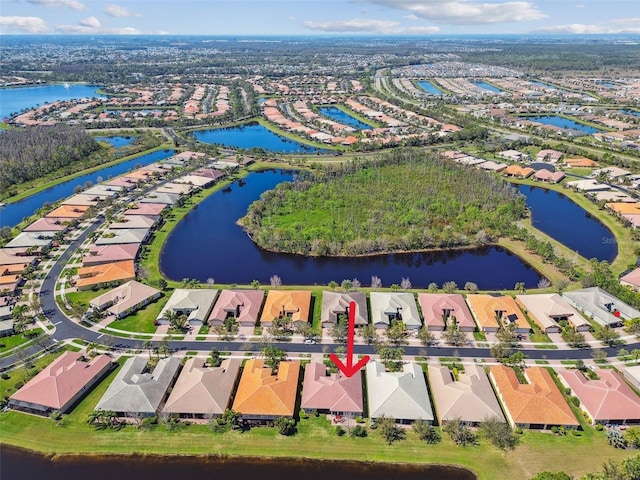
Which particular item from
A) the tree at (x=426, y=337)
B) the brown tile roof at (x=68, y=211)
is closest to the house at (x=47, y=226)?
the brown tile roof at (x=68, y=211)

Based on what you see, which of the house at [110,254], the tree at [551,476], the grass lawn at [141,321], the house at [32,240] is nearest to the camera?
the tree at [551,476]

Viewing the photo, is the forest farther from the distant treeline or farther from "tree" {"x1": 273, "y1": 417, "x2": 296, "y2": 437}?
the distant treeline

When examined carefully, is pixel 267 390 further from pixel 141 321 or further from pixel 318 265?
pixel 318 265

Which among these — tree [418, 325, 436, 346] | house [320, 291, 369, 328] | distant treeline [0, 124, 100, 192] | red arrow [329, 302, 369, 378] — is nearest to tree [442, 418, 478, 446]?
tree [418, 325, 436, 346]

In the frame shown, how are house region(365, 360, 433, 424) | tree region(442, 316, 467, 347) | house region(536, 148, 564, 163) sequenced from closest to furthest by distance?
house region(365, 360, 433, 424)
tree region(442, 316, 467, 347)
house region(536, 148, 564, 163)

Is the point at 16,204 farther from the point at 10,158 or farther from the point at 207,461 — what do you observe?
the point at 207,461

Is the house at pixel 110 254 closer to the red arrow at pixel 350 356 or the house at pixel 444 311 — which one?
the house at pixel 444 311

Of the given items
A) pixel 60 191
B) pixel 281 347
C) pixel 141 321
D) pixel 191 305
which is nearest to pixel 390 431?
pixel 281 347

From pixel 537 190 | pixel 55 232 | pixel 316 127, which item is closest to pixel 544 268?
pixel 537 190

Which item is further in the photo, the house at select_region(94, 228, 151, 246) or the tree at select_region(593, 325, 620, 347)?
the house at select_region(94, 228, 151, 246)
